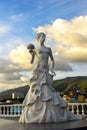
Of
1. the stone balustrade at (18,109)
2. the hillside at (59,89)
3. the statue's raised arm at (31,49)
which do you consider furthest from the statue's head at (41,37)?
the stone balustrade at (18,109)

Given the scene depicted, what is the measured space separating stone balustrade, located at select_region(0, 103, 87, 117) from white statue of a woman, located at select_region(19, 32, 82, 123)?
133 inches

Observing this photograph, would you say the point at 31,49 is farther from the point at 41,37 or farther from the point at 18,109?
the point at 18,109

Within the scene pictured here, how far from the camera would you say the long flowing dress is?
36.9ft

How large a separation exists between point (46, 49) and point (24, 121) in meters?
2.99

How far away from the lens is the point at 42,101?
450 inches

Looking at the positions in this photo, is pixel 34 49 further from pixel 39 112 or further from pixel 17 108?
pixel 17 108

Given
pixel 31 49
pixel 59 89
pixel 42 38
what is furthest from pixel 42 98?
pixel 59 89

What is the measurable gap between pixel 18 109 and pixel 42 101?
550cm

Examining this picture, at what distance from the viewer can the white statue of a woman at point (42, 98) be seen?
1127 centimetres

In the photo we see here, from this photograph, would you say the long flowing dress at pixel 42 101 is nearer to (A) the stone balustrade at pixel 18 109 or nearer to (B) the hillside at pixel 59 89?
(B) the hillside at pixel 59 89

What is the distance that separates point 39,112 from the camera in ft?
37.1

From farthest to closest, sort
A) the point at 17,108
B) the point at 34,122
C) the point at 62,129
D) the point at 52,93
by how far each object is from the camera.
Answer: the point at 17,108 → the point at 52,93 → the point at 34,122 → the point at 62,129

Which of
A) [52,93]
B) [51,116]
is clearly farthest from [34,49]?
[51,116]

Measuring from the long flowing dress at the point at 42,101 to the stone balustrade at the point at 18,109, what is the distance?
3.67 m
